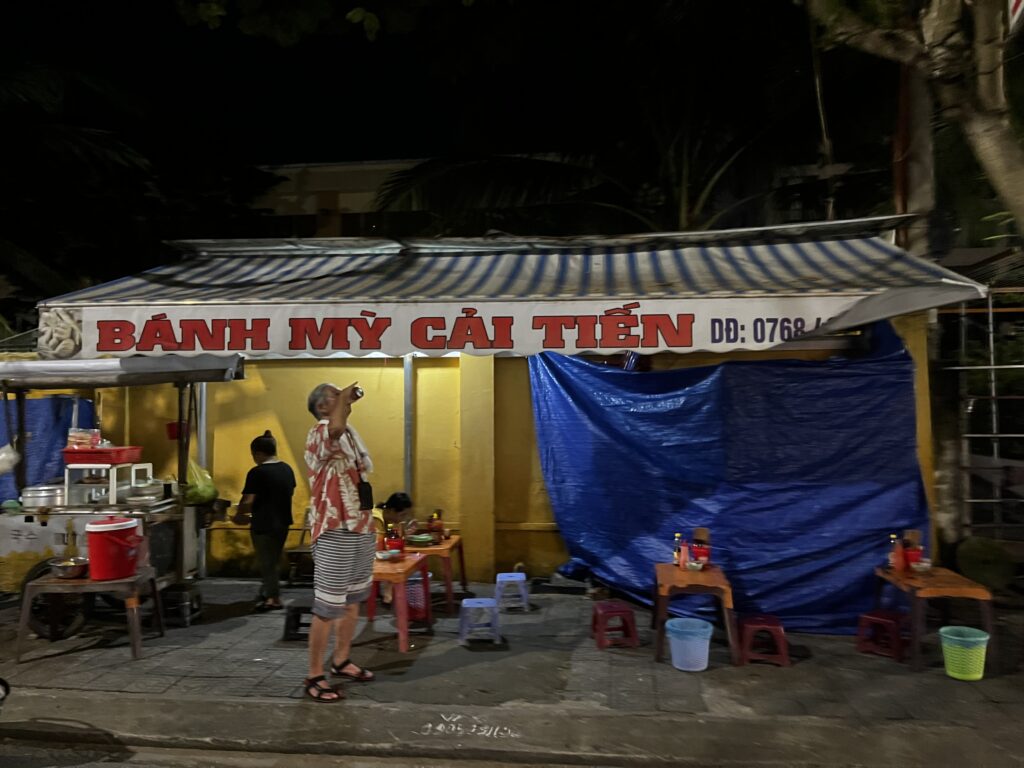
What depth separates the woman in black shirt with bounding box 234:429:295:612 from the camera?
7195 mm

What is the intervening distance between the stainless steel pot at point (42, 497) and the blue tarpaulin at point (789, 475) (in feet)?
16.6

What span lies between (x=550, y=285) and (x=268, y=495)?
10.4 ft

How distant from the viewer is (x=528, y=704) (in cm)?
517

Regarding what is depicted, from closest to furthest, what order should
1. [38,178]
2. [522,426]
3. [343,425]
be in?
[343,425] < [522,426] < [38,178]

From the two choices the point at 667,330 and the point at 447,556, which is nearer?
the point at 667,330

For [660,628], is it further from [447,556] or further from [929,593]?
[447,556]

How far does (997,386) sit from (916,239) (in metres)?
1.70

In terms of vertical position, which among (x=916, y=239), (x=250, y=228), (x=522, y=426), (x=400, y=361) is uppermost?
(x=250, y=228)

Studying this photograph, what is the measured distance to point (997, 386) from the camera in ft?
26.1

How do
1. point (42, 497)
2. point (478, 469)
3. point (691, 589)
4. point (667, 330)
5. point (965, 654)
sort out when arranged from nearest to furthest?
1. point (965, 654)
2. point (691, 589)
3. point (667, 330)
4. point (42, 497)
5. point (478, 469)

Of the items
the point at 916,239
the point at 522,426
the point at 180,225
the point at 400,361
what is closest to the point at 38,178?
the point at 180,225

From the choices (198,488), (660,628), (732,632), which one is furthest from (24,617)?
(732,632)

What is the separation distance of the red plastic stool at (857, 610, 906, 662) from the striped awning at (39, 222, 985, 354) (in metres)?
2.27

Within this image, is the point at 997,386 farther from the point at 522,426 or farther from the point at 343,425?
the point at 343,425
